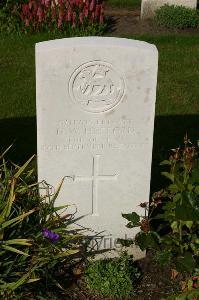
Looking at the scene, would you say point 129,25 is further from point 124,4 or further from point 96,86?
point 96,86

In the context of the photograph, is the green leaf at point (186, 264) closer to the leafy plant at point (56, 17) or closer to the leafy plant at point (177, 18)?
the leafy plant at point (56, 17)

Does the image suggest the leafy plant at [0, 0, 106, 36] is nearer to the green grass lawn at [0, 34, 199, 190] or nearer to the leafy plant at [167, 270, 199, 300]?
the green grass lawn at [0, 34, 199, 190]

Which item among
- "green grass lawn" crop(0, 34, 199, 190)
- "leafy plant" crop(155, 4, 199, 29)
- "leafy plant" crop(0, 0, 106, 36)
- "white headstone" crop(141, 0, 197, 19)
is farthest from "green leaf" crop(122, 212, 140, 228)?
"white headstone" crop(141, 0, 197, 19)

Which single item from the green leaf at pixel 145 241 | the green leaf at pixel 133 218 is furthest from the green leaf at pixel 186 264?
the green leaf at pixel 133 218

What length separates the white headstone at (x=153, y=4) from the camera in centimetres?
1085

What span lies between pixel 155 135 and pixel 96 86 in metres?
2.57

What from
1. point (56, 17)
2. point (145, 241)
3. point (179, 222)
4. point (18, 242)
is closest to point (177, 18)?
point (56, 17)

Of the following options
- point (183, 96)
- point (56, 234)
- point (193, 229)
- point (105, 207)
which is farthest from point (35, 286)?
point (183, 96)

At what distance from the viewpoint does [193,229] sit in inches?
176

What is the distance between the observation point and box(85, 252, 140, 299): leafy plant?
4316 mm

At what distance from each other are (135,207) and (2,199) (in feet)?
3.11

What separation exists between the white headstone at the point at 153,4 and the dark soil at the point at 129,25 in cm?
16

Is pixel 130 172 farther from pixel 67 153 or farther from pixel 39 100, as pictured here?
pixel 39 100

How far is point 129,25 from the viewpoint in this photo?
1072 centimetres
